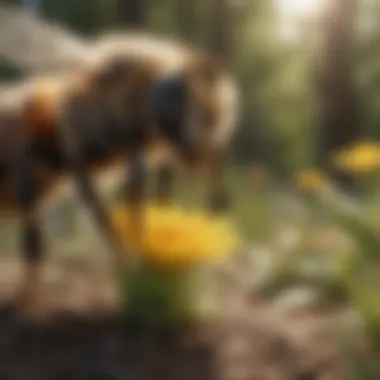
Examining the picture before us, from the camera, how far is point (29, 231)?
1.65ft

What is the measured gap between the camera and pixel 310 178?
50 cm

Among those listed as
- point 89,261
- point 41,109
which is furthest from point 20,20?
point 89,261

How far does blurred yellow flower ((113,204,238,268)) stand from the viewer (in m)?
0.48

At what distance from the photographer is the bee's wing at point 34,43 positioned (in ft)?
1.65

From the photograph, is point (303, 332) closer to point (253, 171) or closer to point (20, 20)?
point (253, 171)

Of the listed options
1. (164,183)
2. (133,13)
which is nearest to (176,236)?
(164,183)

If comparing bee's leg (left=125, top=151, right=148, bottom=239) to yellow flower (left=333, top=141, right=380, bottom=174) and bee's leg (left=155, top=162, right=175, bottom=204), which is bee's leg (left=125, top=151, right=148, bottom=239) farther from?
yellow flower (left=333, top=141, right=380, bottom=174)

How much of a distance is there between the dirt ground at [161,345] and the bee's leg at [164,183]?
0.07 metres

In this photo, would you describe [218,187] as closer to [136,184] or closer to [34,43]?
[136,184]

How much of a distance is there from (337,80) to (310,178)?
7 centimetres

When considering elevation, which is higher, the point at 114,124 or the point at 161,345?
the point at 114,124

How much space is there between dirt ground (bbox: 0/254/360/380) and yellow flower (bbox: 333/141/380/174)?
97 mm

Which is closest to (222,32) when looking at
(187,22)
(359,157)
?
(187,22)

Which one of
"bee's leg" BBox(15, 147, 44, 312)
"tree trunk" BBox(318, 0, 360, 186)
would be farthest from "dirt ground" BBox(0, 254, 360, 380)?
"tree trunk" BBox(318, 0, 360, 186)
